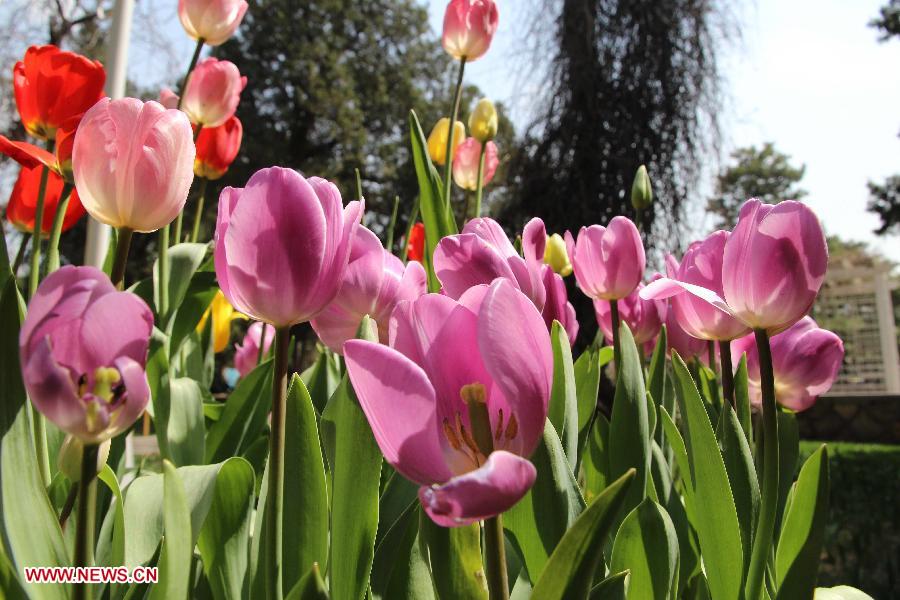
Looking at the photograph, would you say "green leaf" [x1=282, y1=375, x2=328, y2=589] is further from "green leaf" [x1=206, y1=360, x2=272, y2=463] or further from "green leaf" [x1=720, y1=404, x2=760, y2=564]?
"green leaf" [x1=206, y1=360, x2=272, y2=463]

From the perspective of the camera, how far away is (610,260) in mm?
642

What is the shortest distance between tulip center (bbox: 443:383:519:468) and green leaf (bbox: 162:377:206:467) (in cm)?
45

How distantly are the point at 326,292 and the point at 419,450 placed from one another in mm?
101

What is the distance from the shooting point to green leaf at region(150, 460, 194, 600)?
28cm

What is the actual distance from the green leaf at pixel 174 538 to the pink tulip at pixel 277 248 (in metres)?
0.08

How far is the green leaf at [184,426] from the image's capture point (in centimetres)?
63

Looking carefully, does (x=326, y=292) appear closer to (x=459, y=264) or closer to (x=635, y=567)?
(x=459, y=264)

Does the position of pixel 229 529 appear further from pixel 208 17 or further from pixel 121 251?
pixel 208 17

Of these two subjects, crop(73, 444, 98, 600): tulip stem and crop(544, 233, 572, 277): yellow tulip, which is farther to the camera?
crop(544, 233, 572, 277): yellow tulip

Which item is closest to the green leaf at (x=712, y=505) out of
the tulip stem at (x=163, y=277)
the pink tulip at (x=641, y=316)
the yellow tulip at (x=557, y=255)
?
the pink tulip at (x=641, y=316)

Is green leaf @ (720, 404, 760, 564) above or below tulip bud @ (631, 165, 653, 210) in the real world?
below

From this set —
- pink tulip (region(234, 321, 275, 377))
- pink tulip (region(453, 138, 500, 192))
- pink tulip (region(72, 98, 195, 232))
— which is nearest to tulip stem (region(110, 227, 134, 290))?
pink tulip (region(72, 98, 195, 232))

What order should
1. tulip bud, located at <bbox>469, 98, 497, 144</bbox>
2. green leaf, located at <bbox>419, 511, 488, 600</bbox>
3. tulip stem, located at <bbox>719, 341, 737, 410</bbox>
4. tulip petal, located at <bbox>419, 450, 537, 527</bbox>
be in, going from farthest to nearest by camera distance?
tulip bud, located at <bbox>469, 98, 497, 144</bbox> < tulip stem, located at <bbox>719, 341, 737, 410</bbox> < green leaf, located at <bbox>419, 511, 488, 600</bbox> < tulip petal, located at <bbox>419, 450, 537, 527</bbox>

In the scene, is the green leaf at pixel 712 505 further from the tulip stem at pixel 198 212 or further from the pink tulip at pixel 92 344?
the tulip stem at pixel 198 212
